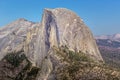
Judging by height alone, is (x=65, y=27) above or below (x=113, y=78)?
above

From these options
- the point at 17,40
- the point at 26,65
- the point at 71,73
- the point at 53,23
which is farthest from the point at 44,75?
the point at 17,40

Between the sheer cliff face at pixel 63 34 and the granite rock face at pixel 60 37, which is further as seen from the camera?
the sheer cliff face at pixel 63 34

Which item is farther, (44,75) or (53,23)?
(53,23)

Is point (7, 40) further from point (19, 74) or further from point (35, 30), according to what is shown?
point (19, 74)

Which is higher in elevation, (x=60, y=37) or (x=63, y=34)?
(x=63, y=34)

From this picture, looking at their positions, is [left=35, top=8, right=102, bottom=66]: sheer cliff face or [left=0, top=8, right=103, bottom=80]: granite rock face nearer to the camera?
[left=0, top=8, right=103, bottom=80]: granite rock face

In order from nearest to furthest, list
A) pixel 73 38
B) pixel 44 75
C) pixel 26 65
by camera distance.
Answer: pixel 44 75, pixel 26 65, pixel 73 38

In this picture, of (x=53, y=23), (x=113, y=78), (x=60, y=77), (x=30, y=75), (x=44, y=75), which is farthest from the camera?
(x=53, y=23)

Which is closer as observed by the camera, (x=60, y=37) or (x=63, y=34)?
(x=60, y=37)
